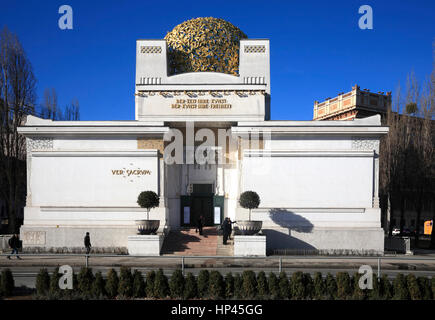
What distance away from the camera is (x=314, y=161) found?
23.0 m

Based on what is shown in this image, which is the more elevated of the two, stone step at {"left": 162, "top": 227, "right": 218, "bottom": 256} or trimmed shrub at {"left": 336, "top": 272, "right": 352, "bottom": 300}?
trimmed shrub at {"left": 336, "top": 272, "right": 352, "bottom": 300}

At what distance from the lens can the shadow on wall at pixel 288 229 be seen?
22219 millimetres

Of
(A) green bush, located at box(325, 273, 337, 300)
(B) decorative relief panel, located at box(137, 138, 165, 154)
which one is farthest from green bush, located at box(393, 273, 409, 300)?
(B) decorative relief panel, located at box(137, 138, 165, 154)

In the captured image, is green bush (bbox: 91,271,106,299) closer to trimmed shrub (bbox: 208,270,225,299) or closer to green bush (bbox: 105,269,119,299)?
green bush (bbox: 105,269,119,299)

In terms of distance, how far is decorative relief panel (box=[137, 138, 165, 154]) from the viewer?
23469 mm

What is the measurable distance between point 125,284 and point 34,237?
13548mm

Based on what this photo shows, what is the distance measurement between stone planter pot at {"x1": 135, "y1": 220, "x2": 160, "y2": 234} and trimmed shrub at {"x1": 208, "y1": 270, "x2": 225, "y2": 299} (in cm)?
1010

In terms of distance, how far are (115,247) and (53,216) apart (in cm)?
435

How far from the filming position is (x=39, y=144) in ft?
76.1

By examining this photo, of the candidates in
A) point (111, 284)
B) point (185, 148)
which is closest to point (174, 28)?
point (185, 148)

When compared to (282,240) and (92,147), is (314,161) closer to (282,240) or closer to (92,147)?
(282,240)


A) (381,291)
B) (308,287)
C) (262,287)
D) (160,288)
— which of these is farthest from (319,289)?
(160,288)

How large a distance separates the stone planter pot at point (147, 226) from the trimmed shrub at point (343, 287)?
11.9 metres

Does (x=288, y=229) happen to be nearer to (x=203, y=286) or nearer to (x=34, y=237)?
(x=203, y=286)
